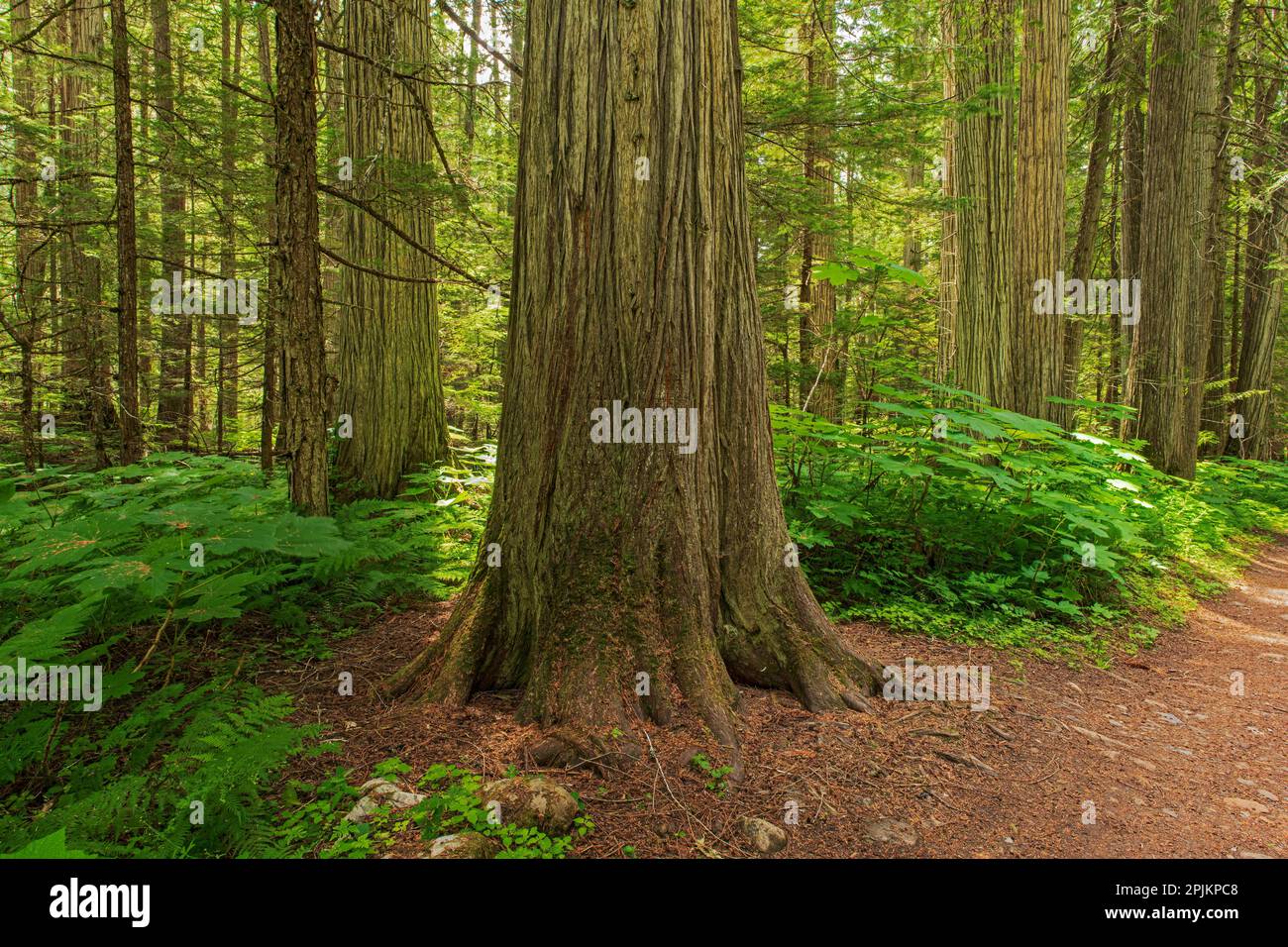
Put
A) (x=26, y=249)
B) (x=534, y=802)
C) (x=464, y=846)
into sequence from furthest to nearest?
(x=26, y=249), (x=534, y=802), (x=464, y=846)

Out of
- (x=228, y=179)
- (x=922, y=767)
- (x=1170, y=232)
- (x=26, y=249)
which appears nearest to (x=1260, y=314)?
(x=1170, y=232)

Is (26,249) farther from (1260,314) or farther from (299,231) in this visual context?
(1260,314)

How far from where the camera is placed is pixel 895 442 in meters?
5.12

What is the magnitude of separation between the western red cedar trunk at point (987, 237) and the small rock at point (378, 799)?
7.07 m

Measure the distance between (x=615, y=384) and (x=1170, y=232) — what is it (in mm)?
11287

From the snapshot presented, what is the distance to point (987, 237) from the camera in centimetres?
731

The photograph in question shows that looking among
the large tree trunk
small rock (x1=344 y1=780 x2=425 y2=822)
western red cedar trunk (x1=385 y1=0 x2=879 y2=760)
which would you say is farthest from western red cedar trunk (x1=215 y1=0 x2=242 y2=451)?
the large tree trunk

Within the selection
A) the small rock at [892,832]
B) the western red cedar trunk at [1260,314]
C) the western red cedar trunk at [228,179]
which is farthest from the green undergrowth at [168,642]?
the western red cedar trunk at [1260,314]

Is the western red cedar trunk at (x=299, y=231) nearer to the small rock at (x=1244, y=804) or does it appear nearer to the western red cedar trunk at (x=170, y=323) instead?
the western red cedar trunk at (x=170, y=323)

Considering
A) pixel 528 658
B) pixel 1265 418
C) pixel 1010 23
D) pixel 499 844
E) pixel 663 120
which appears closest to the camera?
pixel 499 844

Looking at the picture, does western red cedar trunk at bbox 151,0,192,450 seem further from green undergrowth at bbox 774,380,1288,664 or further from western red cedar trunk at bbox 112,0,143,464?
green undergrowth at bbox 774,380,1288,664
